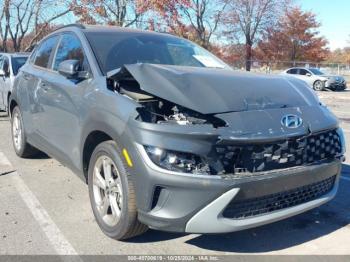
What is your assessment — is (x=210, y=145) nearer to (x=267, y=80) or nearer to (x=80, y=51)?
(x=267, y=80)

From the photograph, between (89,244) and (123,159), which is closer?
(123,159)

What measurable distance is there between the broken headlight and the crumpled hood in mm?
368

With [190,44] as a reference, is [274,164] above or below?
below

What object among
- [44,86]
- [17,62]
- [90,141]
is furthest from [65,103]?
[17,62]

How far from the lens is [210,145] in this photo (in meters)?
3.12

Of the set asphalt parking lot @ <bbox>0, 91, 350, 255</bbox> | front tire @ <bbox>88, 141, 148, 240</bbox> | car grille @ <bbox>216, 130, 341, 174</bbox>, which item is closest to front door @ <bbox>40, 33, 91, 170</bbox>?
front tire @ <bbox>88, 141, 148, 240</bbox>

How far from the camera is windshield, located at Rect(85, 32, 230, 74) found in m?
4.35

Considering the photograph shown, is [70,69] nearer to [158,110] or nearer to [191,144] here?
[158,110]

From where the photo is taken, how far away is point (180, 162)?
3.13 metres

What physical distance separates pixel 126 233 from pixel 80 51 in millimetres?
1952

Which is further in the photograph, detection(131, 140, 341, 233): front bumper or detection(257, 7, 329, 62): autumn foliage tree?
detection(257, 7, 329, 62): autumn foliage tree

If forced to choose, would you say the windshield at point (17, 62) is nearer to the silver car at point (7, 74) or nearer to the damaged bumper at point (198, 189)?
the silver car at point (7, 74)

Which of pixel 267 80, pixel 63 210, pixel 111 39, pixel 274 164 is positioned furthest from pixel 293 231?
pixel 111 39

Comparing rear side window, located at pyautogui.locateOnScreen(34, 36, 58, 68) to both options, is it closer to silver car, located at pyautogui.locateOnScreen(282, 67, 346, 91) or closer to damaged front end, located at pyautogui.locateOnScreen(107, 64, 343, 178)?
damaged front end, located at pyautogui.locateOnScreen(107, 64, 343, 178)
